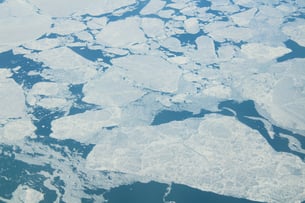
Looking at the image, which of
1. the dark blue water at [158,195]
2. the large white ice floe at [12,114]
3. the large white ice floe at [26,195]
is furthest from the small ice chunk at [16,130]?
the dark blue water at [158,195]

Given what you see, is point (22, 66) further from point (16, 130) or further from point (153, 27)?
point (153, 27)

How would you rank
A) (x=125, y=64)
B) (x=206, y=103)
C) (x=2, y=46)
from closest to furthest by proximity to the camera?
(x=206, y=103)
(x=125, y=64)
(x=2, y=46)

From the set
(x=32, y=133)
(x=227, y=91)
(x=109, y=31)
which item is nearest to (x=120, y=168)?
(x=32, y=133)

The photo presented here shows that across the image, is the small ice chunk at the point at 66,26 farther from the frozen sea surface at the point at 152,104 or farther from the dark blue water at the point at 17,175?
the dark blue water at the point at 17,175

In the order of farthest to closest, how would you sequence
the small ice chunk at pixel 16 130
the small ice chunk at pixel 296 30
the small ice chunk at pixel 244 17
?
the small ice chunk at pixel 244 17 < the small ice chunk at pixel 296 30 < the small ice chunk at pixel 16 130

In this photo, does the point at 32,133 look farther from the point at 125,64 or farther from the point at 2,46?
the point at 2,46

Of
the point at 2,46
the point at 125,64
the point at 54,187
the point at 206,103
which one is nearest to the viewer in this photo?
the point at 54,187

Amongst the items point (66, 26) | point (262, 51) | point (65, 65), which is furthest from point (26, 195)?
point (262, 51)

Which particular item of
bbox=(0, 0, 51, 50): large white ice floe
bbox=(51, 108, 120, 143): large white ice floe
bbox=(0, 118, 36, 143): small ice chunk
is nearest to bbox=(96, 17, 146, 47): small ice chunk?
bbox=(0, 0, 51, 50): large white ice floe
